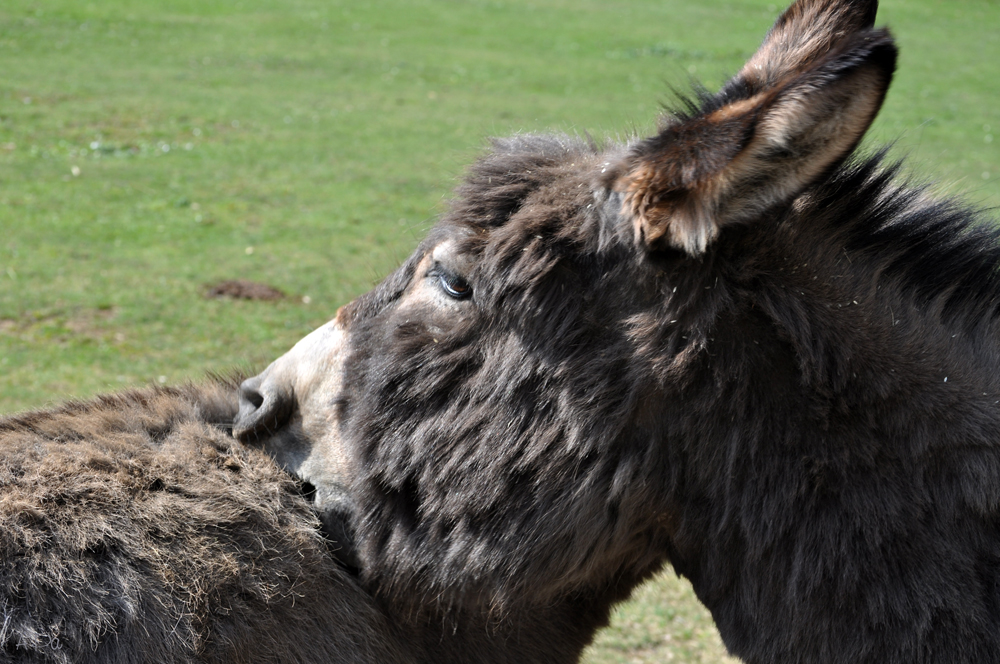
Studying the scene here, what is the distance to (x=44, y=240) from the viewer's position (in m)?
9.12

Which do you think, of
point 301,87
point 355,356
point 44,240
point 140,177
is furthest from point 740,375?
point 301,87

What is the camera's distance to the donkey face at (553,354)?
205 centimetres

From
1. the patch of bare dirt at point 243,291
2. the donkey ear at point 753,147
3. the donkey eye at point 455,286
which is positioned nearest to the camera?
the donkey ear at point 753,147

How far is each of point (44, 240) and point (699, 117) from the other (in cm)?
882

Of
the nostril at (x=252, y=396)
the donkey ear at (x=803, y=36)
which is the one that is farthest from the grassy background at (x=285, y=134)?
the nostril at (x=252, y=396)

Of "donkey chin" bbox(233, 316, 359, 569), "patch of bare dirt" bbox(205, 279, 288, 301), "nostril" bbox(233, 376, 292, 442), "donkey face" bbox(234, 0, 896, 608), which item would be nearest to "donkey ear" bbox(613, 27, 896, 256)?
"donkey face" bbox(234, 0, 896, 608)

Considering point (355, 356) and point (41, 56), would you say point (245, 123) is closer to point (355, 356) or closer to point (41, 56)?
point (41, 56)

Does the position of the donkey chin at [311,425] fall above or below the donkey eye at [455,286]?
below

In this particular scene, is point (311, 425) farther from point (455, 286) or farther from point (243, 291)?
point (243, 291)

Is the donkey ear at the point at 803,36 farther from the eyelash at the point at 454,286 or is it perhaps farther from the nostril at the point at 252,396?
the nostril at the point at 252,396

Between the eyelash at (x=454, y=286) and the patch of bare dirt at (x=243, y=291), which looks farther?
the patch of bare dirt at (x=243, y=291)

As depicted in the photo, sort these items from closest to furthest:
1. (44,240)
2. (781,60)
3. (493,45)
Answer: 1. (781,60)
2. (44,240)
3. (493,45)

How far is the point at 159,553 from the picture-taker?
225cm

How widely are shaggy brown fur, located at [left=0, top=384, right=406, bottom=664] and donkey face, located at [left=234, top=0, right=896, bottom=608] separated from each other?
154 mm
